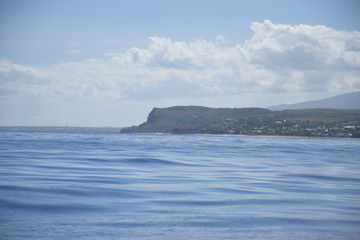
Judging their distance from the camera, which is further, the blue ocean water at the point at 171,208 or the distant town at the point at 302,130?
the distant town at the point at 302,130

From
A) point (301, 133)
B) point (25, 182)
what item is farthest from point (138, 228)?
point (301, 133)

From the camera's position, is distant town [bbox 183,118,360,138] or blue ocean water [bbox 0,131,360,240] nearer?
blue ocean water [bbox 0,131,360,240]

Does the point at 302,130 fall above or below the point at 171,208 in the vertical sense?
above

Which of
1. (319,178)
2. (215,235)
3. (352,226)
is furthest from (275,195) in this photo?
(319,178)

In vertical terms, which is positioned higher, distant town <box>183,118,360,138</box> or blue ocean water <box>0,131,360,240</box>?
distant town <box>183,118,360,138</box>

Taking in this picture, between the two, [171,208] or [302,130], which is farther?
[302,130]

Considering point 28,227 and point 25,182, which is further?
point 25,182

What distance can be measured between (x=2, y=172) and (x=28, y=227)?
569 inches

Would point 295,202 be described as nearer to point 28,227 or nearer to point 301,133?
point 28,227

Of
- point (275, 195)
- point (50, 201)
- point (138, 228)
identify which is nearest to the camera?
point (138, 228)

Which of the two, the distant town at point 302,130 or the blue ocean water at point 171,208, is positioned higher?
the distant town at point 302,130

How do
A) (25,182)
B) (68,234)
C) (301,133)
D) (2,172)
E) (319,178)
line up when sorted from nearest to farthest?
(68,234), (25,182), (2,172), (319,178), (301,133)

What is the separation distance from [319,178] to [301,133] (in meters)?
142

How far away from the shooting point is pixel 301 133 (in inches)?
6545
